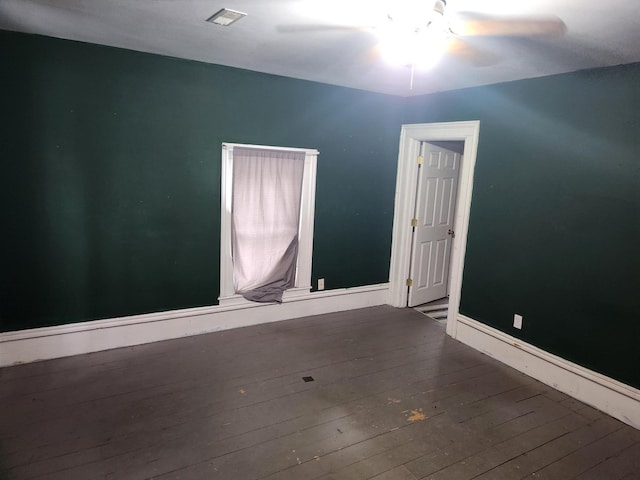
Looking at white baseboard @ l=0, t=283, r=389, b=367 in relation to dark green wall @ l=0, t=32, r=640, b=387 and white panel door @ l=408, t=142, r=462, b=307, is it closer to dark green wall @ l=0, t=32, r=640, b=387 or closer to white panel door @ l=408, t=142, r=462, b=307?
dark green wall @ l=0, t=32, r=640, b=387

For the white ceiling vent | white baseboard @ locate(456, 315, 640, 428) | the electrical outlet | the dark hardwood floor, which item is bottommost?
the dark hardwood floor

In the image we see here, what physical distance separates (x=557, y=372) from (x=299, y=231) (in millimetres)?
2608

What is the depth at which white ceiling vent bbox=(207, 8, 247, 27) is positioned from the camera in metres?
2.25

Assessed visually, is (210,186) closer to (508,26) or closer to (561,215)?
(508,26)

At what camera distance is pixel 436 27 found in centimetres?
204

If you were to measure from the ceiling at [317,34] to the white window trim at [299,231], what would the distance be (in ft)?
2.76

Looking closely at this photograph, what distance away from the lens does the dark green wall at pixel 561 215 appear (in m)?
2.86

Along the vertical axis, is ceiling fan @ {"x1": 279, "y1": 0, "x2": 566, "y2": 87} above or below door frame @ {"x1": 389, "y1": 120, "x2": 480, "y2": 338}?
above

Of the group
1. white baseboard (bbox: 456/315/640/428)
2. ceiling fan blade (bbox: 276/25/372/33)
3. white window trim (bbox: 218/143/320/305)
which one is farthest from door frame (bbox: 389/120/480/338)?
ceiling fan blade (bbox: 276/25/372/33)

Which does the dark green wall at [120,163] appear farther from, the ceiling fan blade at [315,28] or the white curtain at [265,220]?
the ceiling fan blade at [315,28]

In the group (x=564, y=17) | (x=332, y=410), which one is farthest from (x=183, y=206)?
(x=564, y=17)

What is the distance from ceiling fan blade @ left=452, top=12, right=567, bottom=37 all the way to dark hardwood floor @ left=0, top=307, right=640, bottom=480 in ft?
7.98

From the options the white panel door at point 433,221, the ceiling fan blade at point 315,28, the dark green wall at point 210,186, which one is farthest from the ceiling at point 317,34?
the white panel door at point 433,221

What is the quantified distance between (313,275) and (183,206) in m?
1.56
